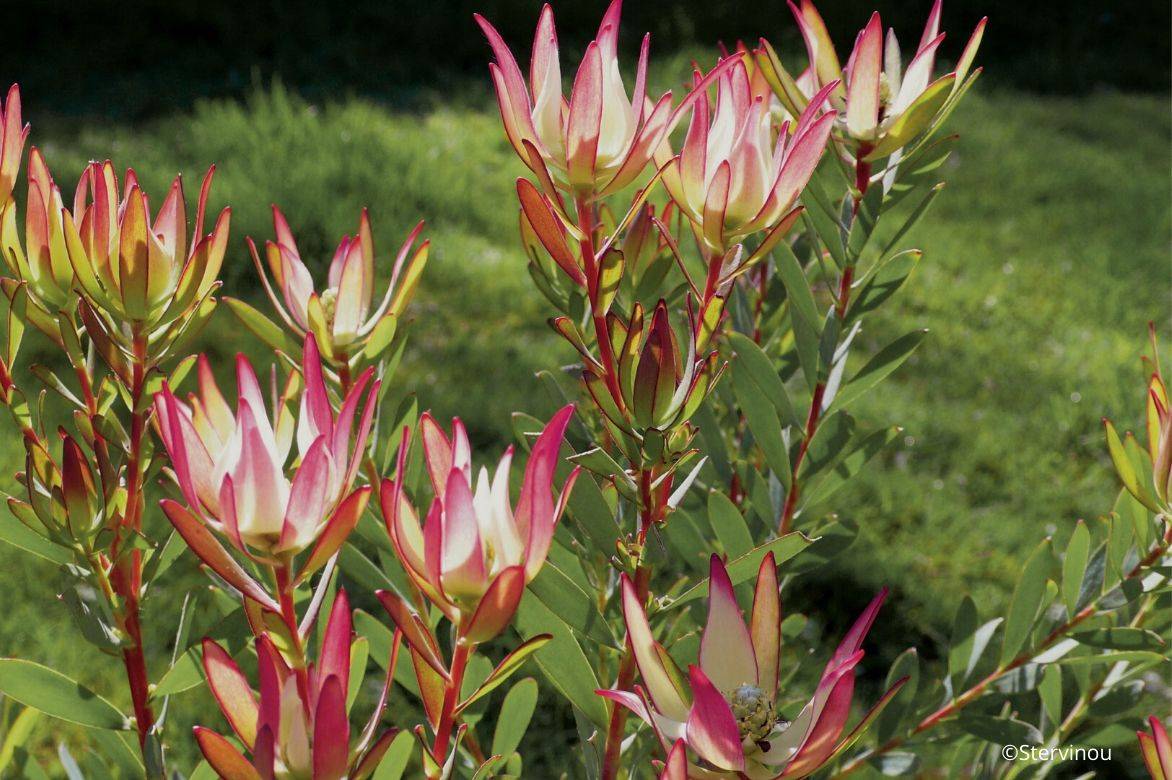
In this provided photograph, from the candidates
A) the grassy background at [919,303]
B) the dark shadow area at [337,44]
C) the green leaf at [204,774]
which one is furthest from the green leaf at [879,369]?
the dark shadow area at [337,44]

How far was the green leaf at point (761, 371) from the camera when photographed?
63 centimetres

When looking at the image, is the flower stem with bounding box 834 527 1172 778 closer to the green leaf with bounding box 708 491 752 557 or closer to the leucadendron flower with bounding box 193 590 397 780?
the green leaf with bounding box 708 491 752 557

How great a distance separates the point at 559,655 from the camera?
1.72 ft

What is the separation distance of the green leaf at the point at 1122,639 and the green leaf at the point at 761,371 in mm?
248

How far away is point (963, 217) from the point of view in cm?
340

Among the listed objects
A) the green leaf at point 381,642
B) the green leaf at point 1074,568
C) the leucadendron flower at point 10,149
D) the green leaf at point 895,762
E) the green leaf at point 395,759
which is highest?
the leucadendron flower at point 10,149

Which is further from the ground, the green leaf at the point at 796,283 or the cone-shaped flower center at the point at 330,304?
the green leaf at the point at 796,283

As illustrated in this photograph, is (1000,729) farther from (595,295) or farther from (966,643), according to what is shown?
(595,295)

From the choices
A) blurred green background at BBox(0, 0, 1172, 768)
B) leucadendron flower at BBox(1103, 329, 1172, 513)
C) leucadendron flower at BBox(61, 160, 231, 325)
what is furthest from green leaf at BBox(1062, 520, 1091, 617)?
blurred green background at BBox(0, 0, 1172, 768)

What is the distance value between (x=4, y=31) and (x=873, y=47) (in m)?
4.83

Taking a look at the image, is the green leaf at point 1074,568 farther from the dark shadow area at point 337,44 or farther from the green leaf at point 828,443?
the dark shadow area at point 337,44

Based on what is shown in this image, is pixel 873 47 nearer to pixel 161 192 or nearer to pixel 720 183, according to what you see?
pixel 720 183

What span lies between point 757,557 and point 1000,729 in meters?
0.36

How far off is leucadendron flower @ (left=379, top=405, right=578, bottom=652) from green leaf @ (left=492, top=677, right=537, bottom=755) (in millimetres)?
228
